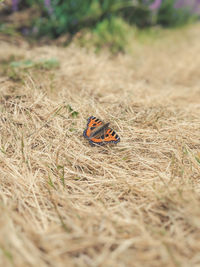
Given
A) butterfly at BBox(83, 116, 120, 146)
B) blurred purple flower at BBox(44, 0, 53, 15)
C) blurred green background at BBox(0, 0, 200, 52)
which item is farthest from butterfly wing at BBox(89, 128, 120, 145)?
blurred purple flower at BBox(44, 0, 53, 15)

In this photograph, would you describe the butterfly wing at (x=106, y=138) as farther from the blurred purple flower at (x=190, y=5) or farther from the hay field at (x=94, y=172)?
the blurred purple flower at (x=190, y=5)

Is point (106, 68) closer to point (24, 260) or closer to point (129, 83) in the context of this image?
point (129, 83)

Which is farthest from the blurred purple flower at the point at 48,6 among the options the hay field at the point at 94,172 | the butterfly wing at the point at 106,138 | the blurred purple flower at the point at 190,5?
the blurred purple flower at the point at 190,5

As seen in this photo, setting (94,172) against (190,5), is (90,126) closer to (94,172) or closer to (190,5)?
(94,172)

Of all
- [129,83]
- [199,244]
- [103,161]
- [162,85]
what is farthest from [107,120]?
[162,85]

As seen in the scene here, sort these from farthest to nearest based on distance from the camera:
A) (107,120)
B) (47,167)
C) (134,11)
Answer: (134,11) < (107,120) < (47,167)

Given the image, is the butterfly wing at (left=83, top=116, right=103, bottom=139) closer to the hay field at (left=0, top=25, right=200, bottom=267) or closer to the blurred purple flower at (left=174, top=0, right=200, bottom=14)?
the hay field at (left=0, top=25, right=200, bottom=267)
